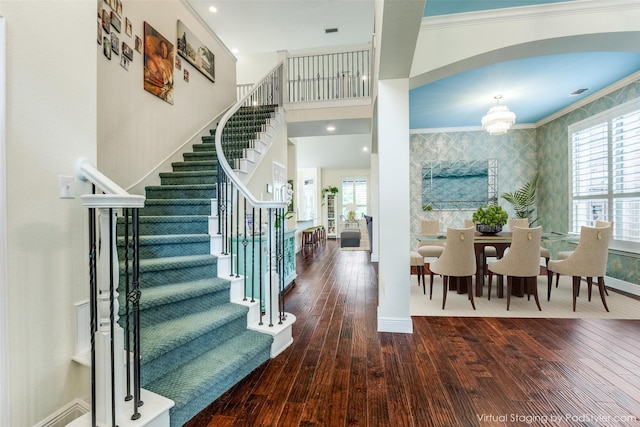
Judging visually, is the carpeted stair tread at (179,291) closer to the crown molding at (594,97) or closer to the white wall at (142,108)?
the white wall at (142,108)

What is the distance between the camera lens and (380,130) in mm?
2785

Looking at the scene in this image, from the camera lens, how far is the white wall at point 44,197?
51.4 inches

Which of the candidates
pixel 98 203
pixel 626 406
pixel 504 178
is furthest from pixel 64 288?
pixel 504 178

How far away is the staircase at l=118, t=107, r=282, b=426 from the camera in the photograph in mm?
1664

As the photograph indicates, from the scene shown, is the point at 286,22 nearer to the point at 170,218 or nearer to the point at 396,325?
the point at 170,218

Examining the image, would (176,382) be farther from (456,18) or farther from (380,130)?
(456,18)

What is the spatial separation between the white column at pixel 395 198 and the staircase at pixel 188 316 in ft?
4.13

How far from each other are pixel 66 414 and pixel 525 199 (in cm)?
706

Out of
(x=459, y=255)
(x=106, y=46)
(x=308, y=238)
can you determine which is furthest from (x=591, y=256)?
(x=308, y=238)

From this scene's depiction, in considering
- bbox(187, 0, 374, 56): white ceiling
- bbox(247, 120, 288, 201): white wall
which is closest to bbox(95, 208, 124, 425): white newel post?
bbox(247, 120, 288, 201): white wall

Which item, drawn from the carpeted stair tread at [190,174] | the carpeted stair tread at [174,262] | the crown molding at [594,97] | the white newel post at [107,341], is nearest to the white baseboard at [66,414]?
the white newel post at [107,341]

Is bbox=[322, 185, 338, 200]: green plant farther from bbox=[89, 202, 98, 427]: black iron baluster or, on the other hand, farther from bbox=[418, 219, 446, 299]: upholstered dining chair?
bbox=[89, 202, 98, 427]: black iron baluster

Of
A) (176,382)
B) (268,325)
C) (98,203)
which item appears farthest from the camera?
(268,325)

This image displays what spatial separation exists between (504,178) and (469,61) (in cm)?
416
